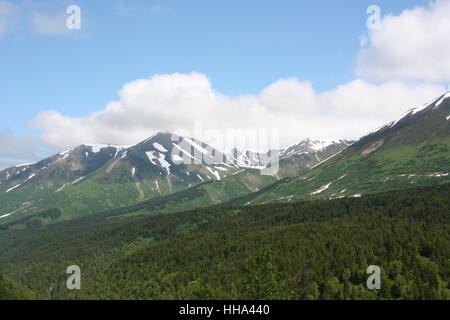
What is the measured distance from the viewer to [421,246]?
196375 mm
